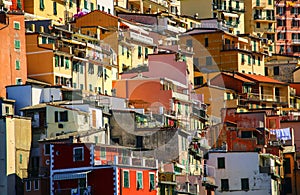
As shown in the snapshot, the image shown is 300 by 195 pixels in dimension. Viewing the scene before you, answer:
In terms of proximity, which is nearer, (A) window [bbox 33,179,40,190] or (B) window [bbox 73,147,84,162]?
(B) window [bbox 73,147,84,162]

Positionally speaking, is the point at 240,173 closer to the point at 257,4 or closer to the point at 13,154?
the point at 13,154

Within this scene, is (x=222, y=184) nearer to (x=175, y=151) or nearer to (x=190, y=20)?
(x=175, y=151)

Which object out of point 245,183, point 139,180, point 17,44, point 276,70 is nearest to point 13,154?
point 139,180

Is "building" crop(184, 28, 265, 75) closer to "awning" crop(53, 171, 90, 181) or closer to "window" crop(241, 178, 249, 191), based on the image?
"window" crop(241, 178, 249, 191)

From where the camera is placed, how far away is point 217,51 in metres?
114

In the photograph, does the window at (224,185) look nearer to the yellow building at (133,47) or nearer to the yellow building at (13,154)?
the yellow building at (133,47)

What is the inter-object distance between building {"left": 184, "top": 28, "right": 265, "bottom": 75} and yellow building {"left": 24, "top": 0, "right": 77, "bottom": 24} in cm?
1273

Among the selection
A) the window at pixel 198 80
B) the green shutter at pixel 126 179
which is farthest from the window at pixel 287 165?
the green shutter at pixel 126 179

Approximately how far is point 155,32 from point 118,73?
14008 millimetres

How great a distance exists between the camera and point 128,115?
79.2 meters

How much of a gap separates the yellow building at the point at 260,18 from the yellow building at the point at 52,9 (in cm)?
4114

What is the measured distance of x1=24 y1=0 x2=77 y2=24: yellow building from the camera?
96.8 metres

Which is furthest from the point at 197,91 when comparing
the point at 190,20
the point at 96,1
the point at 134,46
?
the point at 190,20

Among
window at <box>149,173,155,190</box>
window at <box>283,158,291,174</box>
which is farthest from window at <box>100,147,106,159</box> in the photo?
window at <box>283,158,291,174</box>
